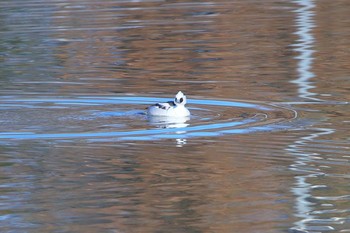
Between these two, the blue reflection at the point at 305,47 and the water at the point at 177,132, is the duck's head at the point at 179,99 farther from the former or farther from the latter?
the blue reflection at the point at 305,47

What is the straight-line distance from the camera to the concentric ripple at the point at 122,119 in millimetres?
12969

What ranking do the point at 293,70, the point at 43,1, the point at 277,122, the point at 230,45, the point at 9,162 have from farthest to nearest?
the point at 43,1 < the point at 230,45 < the point at 293,70 < the point at 277,122 < the point at 9,162

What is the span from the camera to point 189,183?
10453mm

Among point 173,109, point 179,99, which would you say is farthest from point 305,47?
point 173,109

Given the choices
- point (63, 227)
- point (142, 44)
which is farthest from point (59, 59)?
point (63, 227)

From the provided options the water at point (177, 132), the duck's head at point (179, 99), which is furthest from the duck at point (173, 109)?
the water at point (177, 132)

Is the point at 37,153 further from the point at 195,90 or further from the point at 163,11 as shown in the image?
the point at 163,11

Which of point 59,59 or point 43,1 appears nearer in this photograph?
point 59,59

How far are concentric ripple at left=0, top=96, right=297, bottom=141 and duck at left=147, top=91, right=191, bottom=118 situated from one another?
0.08 m

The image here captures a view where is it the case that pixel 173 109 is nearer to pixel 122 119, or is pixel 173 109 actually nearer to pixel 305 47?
pixel 122 119

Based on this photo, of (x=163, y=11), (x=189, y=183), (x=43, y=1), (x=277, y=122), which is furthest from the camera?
(x=43, y=1)

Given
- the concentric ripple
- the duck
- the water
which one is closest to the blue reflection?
the water

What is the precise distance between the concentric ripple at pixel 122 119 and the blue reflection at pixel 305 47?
53.8 inches

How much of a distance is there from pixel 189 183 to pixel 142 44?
1236 cm
